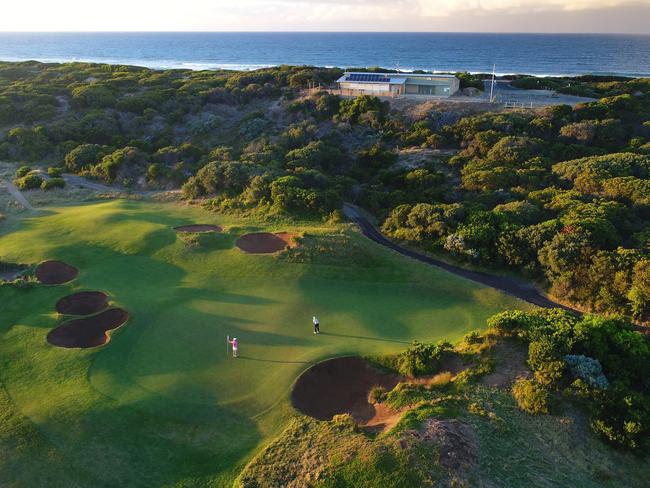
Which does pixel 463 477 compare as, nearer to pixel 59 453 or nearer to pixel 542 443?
pixel 542 443

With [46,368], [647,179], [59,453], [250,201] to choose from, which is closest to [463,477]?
[59,453]

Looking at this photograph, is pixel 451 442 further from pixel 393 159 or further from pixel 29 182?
pixel 29 182

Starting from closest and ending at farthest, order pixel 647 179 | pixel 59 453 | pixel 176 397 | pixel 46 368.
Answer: pixel 59 453 → pixel 176 397 → pixel 46 368 → pixel 647 179

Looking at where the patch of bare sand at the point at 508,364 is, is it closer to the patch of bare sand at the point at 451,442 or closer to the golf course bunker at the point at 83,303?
the patch of bare sand at the point at 451,442

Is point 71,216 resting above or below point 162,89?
below

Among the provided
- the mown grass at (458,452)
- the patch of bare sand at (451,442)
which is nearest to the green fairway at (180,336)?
the mown grass at (458,452)

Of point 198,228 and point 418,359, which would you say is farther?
point 198,228

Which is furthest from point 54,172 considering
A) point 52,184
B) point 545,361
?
point 545,361
